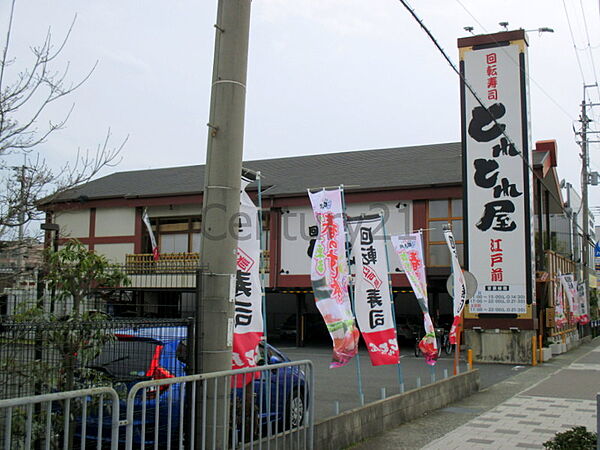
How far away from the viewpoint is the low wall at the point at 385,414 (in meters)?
7.49

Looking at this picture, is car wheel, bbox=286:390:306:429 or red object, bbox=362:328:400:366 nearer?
car wheel, bbox=286:390:306:429

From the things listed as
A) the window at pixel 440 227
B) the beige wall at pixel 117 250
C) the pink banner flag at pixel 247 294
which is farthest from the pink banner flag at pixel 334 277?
the beige wall at pixel 117 250

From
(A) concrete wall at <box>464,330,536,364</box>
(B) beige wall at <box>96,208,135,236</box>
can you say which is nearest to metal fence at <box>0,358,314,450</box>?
(A) concrete wall at <box>464,330,536,364</box>

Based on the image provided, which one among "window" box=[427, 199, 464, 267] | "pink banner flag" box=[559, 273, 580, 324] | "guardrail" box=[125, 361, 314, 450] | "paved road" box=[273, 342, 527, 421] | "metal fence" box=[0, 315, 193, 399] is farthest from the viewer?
"pink banner flag" box=[559, 273, 580, 324]

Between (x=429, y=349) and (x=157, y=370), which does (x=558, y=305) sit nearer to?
(x=429, y=349)

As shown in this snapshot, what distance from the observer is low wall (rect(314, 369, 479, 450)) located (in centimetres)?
749

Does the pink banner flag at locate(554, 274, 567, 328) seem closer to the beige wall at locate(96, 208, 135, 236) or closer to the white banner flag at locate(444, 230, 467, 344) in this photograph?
the white banner flag at locate(444, 230, 467, 344)

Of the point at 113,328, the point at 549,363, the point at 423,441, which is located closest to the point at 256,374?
the point at 113,328

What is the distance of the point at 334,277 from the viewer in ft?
34.4

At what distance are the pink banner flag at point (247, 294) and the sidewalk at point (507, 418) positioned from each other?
2070 mm

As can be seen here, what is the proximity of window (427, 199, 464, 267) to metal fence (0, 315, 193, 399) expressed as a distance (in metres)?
19.5

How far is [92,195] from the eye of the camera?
98.9ft

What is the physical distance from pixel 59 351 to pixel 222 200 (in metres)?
1.83

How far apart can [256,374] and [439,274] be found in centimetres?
1903
